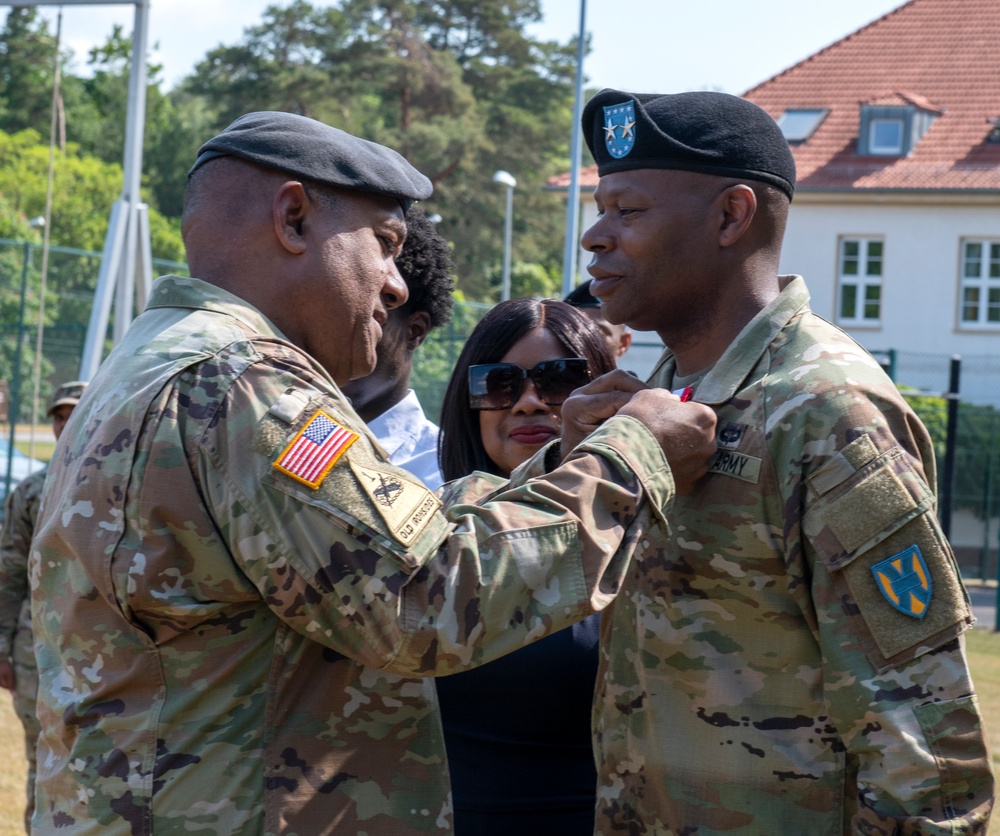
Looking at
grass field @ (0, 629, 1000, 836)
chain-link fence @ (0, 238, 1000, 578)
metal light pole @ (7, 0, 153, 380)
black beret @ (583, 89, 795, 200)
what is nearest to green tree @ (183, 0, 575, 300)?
chain-link fence @ (0, 238, 1000, 578)

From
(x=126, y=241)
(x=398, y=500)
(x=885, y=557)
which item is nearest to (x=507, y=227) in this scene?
(x=126, y=241)

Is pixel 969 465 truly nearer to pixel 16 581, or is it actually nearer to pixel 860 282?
pixel 860 282

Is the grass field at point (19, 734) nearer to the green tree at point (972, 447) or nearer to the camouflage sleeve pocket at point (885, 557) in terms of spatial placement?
the camouflage sleeve pocket at point (885, 557)

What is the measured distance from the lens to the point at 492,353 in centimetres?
376

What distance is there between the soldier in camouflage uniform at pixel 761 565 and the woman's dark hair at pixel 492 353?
34.4 inches

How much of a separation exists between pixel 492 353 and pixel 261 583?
5.79 ft

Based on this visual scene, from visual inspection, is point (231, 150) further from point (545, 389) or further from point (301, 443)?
point (545, 389)

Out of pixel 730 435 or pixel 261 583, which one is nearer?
pixel 261 583

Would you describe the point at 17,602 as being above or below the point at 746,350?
below

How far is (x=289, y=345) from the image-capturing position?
2252 millimetres

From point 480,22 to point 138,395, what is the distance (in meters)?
40.4

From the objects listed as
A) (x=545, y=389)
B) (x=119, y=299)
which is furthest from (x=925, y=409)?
(x=545, y=389)

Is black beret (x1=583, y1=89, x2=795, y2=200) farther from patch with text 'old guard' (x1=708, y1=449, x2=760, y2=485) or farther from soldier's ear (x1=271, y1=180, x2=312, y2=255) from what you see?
soldier's ear (x1=271, y1=180, x2=312, y2=255)

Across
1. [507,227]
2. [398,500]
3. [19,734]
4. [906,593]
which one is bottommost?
[19,734]
